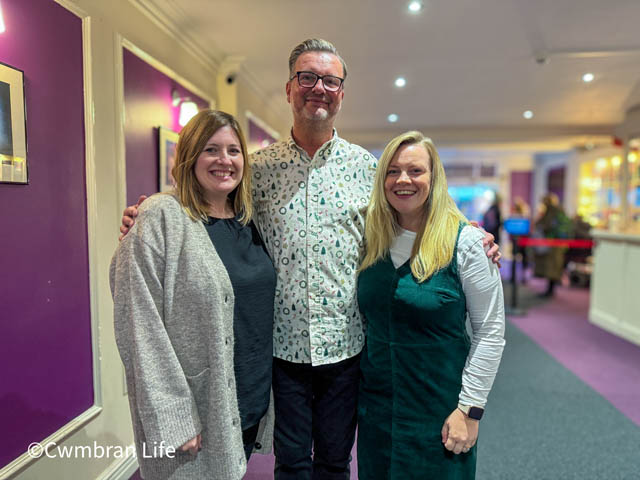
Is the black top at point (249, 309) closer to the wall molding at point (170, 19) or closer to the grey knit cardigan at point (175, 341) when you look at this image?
the grey knit cardigan at point (175, 341)

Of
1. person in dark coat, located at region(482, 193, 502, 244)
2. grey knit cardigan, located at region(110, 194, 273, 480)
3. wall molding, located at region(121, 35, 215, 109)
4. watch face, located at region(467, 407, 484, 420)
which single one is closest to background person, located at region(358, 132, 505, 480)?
watch face, located at region(467, 407, 484, 420)

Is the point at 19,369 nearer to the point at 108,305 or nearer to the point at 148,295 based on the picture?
the point at 108,305

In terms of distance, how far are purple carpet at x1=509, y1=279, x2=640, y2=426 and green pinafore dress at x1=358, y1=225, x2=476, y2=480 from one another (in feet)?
8.02

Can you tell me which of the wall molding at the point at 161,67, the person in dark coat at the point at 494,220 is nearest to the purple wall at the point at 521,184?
the person in dark coat at the point at 494,220

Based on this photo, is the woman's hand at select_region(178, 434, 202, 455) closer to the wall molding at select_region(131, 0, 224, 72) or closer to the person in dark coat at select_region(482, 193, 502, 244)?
the wall molding at select_region(131, 0, 224, 72)

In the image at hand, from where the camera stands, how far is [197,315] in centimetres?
117

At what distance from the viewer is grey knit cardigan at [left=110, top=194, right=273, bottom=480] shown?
111cm

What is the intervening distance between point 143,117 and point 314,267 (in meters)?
1.69

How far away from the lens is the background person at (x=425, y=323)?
1301 mm

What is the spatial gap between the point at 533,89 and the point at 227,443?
5550mm

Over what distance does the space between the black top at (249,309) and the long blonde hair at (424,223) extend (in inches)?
14.0

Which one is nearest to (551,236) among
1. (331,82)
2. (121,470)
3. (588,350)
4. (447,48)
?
(588,350)

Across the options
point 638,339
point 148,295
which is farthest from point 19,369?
point 638,339

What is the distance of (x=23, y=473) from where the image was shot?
5.23 ft
